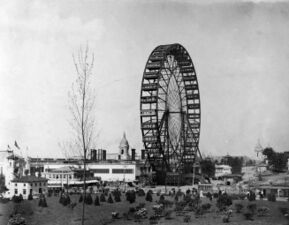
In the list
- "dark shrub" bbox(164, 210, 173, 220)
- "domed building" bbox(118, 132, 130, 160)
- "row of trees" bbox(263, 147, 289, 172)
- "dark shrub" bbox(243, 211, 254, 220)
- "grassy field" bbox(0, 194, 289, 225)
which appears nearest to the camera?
"grassy field" bbox(0, 194, 289, 225)

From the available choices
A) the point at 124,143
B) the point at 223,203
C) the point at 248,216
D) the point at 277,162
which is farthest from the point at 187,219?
the point at 277,162

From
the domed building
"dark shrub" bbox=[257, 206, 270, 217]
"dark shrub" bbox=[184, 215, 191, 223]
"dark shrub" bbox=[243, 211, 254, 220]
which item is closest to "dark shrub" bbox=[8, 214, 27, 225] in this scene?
"dark shrub" bbox=[184, 215, 191, 223]

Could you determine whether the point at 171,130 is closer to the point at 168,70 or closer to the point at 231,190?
the point at 168,70

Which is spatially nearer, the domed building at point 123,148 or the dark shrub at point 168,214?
the dark shrub at point 168,214

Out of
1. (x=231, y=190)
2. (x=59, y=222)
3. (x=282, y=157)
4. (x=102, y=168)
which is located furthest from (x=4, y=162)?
(x=282, y=157)

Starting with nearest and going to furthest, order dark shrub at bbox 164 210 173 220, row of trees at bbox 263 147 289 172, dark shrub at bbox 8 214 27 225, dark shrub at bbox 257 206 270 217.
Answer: dark shrub at bbox 8 214 27 225 → dark shrub at bbox 164 210 173 220 → dark shrub at bbox 257 206 270 217 → row of trees at bbox 263 147 289 172

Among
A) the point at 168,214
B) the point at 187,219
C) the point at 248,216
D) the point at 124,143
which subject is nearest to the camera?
the point at 187,219

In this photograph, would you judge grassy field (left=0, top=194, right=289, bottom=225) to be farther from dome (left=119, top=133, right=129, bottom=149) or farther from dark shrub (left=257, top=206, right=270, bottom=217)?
dome (left=119, top=133, right=129, bottom=149)

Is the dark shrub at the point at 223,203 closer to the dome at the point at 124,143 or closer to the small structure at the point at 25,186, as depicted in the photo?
the small structure at the point at 25,186

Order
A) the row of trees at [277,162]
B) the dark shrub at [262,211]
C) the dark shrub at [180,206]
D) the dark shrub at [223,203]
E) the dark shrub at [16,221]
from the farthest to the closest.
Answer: the row of trees at [277,162] < the dark shrub at [223,203] < the dark shrub at [180,206] < the dark shrub at [262,211] < the dark shrub at [16,221]

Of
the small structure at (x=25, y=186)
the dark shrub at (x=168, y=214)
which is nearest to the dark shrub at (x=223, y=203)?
the dark shrub at (x=168, y=214)

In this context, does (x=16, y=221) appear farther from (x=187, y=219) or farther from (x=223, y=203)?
(x=223, y=203)

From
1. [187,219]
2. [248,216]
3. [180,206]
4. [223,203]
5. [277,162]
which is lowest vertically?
[187,219]

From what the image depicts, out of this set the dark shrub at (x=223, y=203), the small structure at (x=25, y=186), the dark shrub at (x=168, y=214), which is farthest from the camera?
the small structure at (x=25, y=186)
